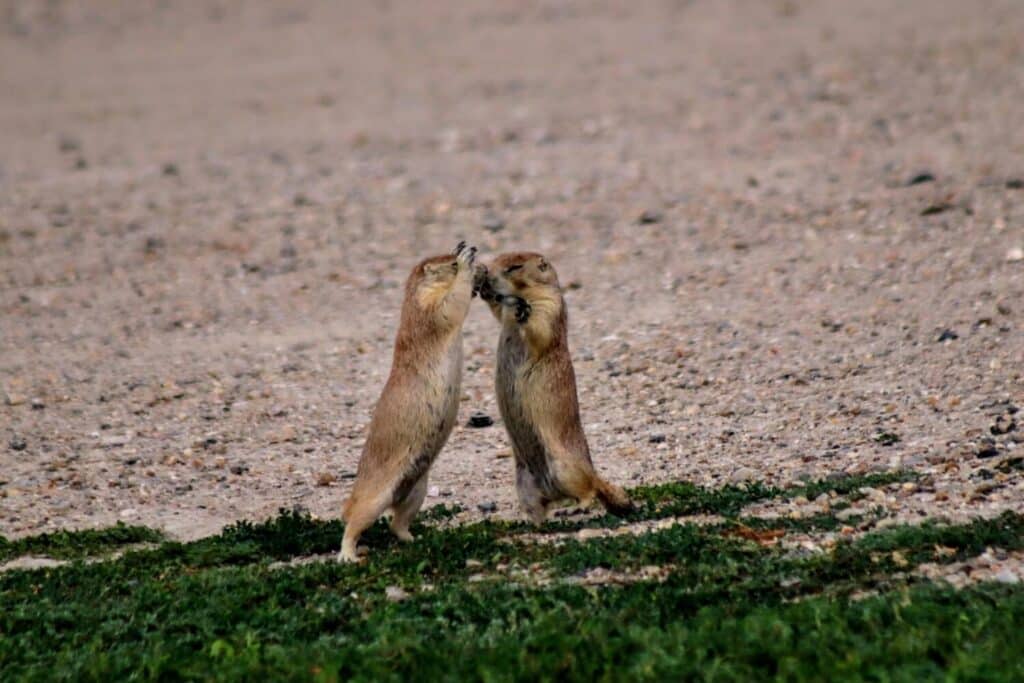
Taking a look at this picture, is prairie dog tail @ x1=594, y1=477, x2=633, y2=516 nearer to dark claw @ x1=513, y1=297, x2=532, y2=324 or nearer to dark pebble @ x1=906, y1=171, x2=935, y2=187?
dark claw @ x1=513, y1=297, x2=532, y2=324

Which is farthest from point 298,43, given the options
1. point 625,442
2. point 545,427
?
point 545,427

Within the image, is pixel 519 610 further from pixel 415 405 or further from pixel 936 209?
pixel 936 209

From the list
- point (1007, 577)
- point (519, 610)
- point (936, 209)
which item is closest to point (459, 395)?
point (519, 610)

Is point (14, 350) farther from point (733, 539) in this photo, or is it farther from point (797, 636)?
point (797, 636)

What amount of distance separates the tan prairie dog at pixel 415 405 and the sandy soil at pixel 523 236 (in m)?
1.16

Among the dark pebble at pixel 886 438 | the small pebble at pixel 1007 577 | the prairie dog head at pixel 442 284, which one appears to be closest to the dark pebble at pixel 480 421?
the dark pebble at pixel 886 438

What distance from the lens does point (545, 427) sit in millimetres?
8695

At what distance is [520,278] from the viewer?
891 centimetres

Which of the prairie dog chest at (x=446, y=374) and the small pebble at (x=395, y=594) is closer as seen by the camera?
the small pebble at (x=395, y=594)

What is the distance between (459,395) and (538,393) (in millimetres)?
451

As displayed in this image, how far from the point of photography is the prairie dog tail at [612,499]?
8.64 m

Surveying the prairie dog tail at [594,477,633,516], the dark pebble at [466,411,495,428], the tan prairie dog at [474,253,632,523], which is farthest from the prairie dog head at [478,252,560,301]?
the dark pebble at [466,411,495,428]

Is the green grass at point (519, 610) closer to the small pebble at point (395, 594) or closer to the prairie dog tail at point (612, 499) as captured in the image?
the small pebble at point (395, 594)

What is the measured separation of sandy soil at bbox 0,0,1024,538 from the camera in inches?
416
